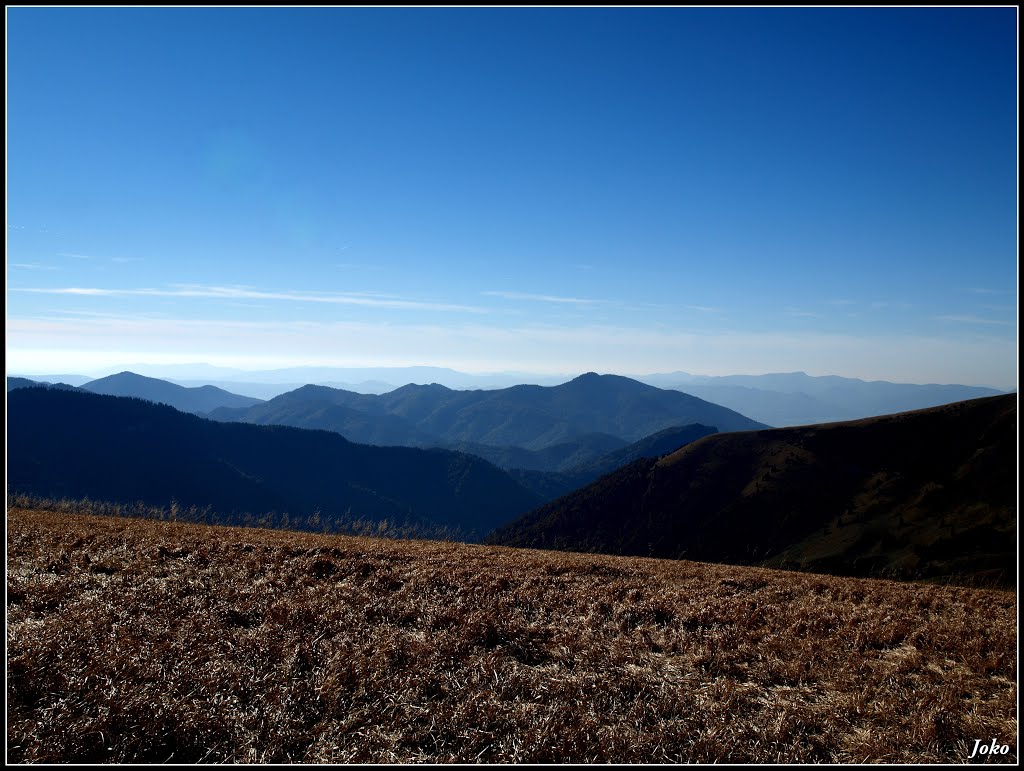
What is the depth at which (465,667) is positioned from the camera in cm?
699

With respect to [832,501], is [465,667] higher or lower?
higher

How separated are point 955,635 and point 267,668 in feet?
36.3

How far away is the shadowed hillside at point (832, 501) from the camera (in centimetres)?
5581

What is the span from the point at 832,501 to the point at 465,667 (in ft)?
294

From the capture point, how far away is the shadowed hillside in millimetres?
55812

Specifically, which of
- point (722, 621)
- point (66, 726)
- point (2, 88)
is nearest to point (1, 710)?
point (66, 726)

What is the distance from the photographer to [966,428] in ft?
250

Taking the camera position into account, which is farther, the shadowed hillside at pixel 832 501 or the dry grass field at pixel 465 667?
the shadowed hillside at pixel 832 501

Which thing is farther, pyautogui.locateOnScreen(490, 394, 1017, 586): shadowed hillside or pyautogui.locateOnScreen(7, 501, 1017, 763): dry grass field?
pyautogui.locateOnScreen(490, 394, 1017, 586): shadowed hillside

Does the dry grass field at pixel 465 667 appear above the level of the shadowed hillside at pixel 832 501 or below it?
above

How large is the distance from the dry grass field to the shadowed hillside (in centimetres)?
3517

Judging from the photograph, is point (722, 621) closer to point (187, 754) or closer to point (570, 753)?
point (570, 753)

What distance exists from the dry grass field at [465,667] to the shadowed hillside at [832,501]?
35.2m

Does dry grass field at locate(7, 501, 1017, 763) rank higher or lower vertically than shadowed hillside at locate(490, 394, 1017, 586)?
higher
